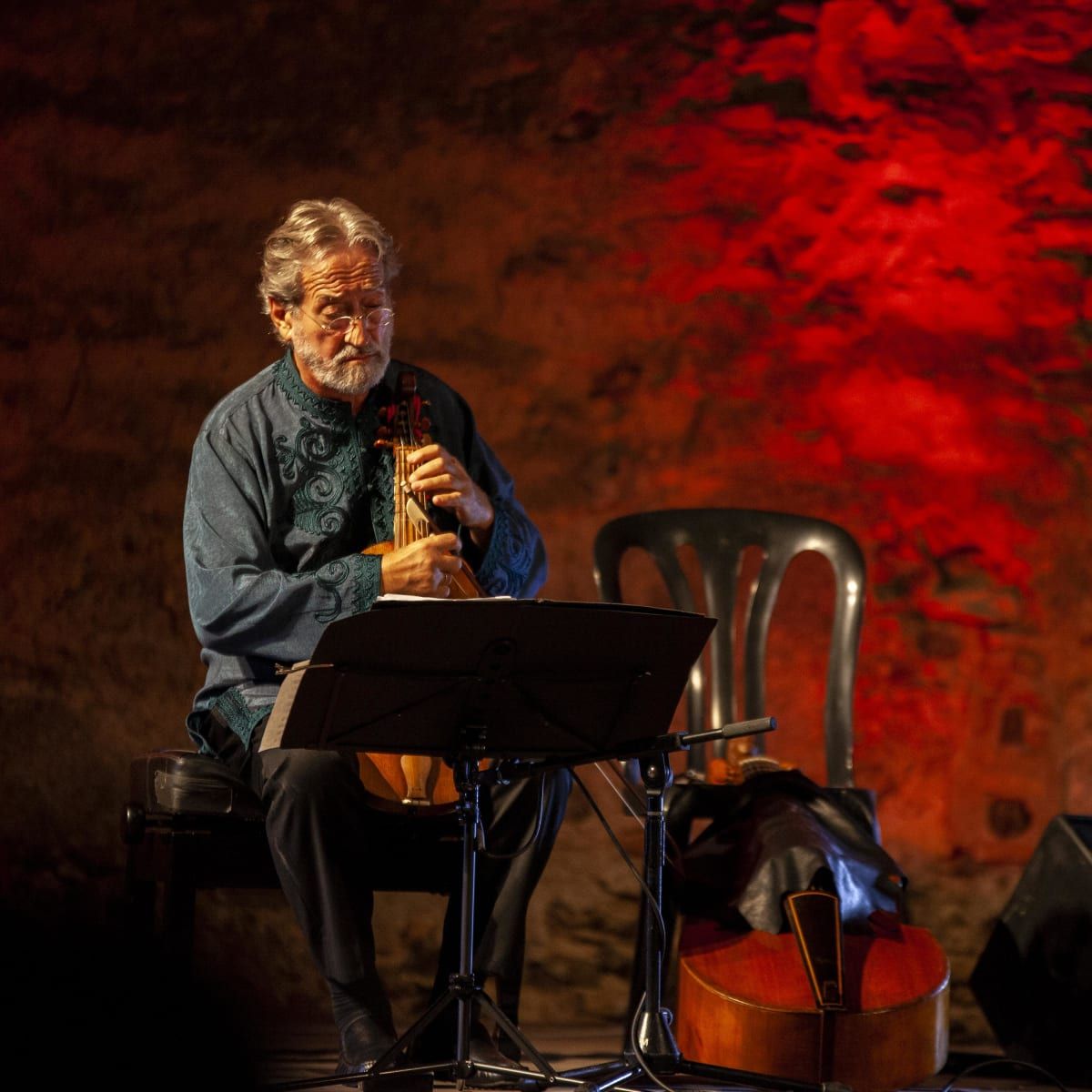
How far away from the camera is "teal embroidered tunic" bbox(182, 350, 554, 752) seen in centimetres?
285

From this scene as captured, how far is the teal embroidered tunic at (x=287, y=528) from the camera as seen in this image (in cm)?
285

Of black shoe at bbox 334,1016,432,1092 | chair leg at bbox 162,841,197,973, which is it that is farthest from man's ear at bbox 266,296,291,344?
black shoe at bbox 334,1016,432,1092

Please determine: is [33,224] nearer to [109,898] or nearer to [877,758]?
[109,898]

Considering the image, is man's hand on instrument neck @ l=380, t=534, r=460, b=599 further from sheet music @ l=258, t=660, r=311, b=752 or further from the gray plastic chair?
the gray plastic chair

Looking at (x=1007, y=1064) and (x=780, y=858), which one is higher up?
(x=780, y=858)

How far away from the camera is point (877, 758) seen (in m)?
3.90

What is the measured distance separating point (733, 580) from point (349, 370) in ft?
3.42

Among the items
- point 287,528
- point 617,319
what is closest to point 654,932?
point 287,528

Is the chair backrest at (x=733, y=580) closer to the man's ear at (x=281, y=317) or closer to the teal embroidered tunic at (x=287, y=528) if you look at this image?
the teal embroidered tunic at (x=287, y=528)

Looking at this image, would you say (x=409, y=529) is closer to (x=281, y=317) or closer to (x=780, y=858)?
(x=281, y=317)

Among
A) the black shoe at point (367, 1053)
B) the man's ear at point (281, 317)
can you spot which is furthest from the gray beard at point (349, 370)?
the black shoe at point (367, 1053)

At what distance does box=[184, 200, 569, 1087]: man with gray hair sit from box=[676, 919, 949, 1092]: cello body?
361 millimetres

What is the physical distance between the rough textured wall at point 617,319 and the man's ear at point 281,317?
78cm

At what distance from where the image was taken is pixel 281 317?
10.4 ft
